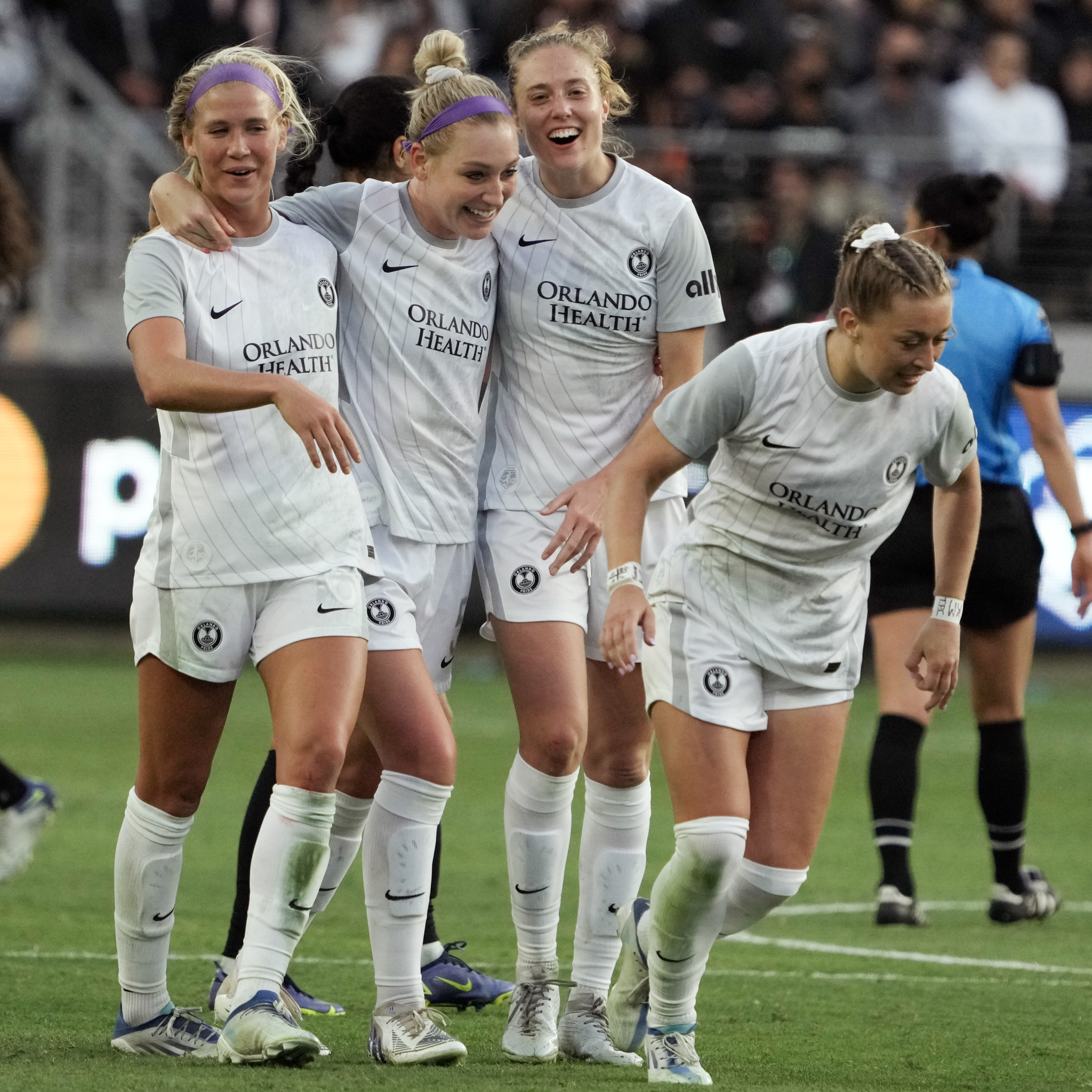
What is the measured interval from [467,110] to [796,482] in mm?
1184

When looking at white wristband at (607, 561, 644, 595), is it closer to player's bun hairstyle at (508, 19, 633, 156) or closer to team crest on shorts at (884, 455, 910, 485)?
team crest on shorts at (884, 455, 910, 485)

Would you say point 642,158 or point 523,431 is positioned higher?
point 642,158

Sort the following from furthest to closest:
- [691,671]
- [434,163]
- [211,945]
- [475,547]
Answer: [211,945] < [475,547] < [434,163] < [691,671]

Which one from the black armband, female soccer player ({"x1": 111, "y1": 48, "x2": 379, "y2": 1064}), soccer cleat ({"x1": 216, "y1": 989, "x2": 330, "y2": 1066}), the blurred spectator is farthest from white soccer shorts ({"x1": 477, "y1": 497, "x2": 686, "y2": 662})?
the blurred spectator

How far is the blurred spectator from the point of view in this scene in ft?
48.9

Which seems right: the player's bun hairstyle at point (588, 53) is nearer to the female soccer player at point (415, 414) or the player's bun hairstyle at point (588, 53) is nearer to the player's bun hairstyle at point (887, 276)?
the female soccer player at point (415, 414)

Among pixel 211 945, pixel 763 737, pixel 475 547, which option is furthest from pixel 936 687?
pixel 211 945

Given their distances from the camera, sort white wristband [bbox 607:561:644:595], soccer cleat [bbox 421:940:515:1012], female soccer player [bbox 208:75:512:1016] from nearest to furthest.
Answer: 1. white wristband [bbox 607:561:644:595]
2. female soccer player [bbox 208:75:512:1016]
3. soccer cleat [bbox 421:940:515:1012]

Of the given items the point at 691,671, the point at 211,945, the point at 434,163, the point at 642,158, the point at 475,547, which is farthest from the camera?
the point at 642,158

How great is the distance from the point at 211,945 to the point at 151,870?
183 centimetres

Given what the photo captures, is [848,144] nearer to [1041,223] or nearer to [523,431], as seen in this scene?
[1041,223]

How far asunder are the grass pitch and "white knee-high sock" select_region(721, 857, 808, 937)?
373 millimetres

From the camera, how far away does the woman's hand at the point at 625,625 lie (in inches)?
163

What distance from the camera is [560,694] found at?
15.8 feet
